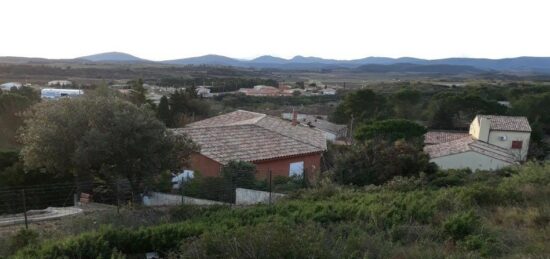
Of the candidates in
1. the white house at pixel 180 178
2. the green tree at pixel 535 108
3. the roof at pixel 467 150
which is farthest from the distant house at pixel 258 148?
the green tree at pixel 535 108

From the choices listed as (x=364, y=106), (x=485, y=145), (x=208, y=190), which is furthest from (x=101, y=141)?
(x=364, y=106)

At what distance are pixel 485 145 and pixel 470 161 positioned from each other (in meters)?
4.60

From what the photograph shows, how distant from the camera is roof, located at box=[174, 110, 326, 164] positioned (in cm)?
1916

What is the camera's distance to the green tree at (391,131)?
2981cm

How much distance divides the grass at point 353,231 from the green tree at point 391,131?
60.2ft

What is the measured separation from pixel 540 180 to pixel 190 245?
987 cm

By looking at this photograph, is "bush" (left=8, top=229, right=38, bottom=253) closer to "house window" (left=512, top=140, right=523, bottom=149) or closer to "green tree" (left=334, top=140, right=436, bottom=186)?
"green tree" (left=334, top=140, right=436, bottom=186)

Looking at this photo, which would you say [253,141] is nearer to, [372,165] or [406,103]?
[372,165]

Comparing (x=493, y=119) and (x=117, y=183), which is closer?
(x=117, y=183)

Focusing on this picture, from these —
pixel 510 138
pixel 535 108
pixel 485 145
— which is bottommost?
pixel 510 138

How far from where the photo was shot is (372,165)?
17.9 meters

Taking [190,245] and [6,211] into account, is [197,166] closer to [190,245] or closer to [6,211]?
[6,211]

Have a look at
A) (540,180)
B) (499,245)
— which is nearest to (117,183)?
(499,245)

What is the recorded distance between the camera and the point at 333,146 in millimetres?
29500
